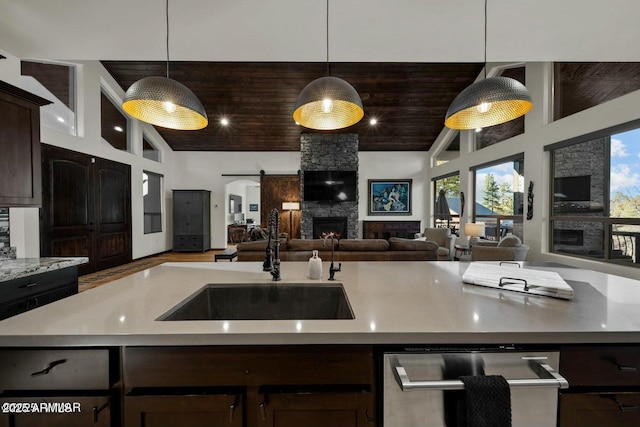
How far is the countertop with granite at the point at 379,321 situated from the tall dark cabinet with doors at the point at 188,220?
22.0ft

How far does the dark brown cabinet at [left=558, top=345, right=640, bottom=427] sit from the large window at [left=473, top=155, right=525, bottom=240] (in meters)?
4.80

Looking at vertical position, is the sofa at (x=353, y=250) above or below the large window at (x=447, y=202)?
below

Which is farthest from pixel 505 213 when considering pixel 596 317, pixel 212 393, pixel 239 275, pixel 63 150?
pixel 63 150

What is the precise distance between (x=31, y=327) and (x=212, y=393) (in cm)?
62

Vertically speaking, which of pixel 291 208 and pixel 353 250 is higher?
pixel 291 208

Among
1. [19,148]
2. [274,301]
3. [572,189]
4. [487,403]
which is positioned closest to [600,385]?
[487,403]

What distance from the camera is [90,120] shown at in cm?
498

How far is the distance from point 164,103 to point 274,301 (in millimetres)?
1267

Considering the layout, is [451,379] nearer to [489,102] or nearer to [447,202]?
[489,102]

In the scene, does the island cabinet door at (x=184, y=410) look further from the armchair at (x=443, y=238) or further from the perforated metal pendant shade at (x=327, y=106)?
the armchair at (x=443, y=238)

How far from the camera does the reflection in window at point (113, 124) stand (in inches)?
220

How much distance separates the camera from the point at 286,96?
6.21 metres

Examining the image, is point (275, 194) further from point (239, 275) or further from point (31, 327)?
point (31, 327)

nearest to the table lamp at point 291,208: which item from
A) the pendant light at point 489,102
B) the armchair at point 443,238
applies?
the armchair at point 443,238
